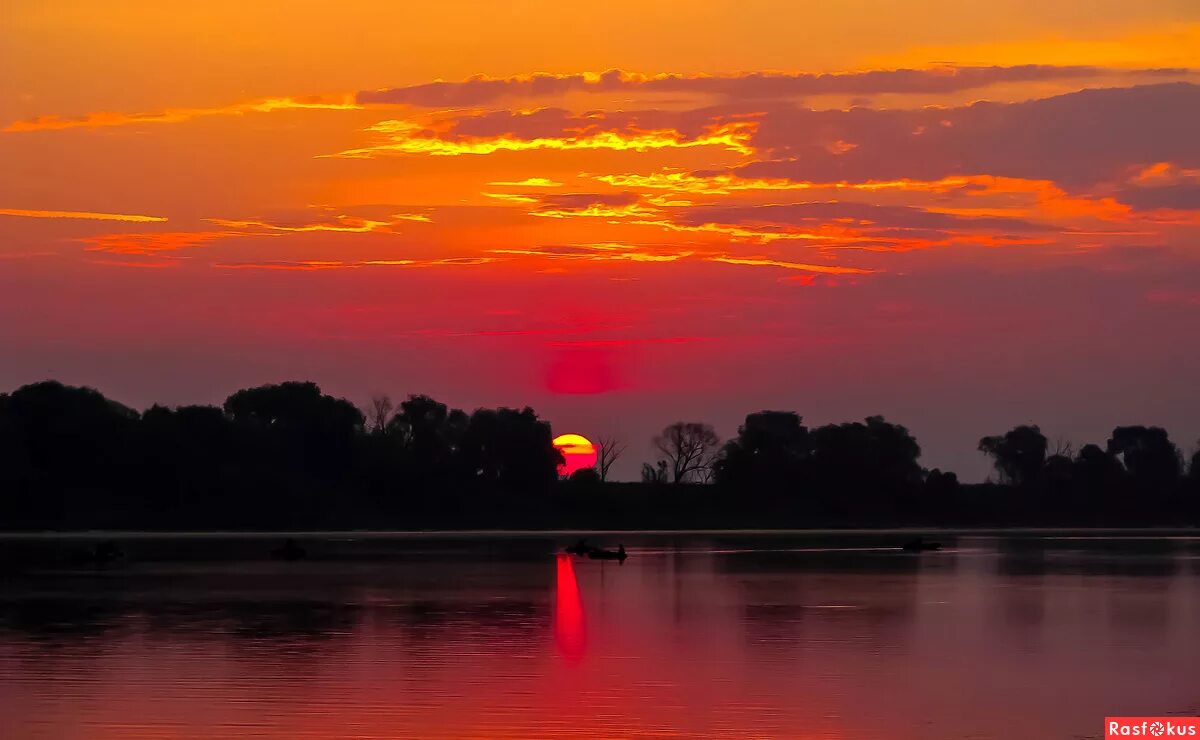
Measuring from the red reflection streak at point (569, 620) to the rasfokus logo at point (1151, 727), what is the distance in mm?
12929

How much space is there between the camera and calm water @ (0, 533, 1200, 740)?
1112 inches

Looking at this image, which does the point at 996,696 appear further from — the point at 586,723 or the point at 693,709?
the point at 586,723

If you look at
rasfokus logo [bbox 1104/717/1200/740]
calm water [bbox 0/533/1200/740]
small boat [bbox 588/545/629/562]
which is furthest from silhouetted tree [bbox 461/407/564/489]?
rasfokus logo [bbox 1104/717/1200/740]

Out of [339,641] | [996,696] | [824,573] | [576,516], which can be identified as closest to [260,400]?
[576,516]

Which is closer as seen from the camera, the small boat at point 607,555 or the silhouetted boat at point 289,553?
the small boat at point 607,555

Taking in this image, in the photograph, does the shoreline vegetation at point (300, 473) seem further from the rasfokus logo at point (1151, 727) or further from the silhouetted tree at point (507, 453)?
the rasfokus logo at point (1151, 727)

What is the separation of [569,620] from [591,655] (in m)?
9.98

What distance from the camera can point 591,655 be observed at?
38.6m

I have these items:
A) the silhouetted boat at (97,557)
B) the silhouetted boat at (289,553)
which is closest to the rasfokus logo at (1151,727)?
the silhouetted boat at (97,557)

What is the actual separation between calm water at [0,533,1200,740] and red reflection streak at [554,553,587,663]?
0.21 meters

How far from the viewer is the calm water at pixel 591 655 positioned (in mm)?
28234

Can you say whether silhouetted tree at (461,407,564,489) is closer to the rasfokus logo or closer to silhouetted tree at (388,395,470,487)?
silhouetted tree at (388,395,470,487)

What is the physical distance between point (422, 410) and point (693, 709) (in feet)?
520

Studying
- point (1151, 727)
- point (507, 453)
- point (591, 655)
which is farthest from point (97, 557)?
point (507, 453)
